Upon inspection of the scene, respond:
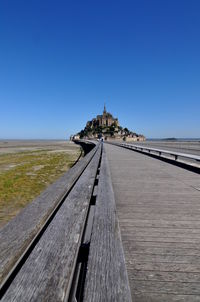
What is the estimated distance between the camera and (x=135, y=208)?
147 inches

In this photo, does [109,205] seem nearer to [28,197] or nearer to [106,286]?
[106,286]

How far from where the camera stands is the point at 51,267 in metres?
1.12

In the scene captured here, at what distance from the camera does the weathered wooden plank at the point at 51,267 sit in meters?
0.91

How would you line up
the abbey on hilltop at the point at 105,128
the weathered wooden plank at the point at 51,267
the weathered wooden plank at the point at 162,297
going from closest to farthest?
the weathered wooden plank at the point at 51,267 → the weathered wooden plank at the point at 162,297 → the abbey on hilltop at the point at 105,128

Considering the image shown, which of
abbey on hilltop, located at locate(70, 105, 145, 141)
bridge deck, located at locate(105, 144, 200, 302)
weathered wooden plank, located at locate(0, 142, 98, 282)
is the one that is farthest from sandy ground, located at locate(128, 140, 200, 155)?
abbey on hilltop, located at locate(70, 105, 145, 141)

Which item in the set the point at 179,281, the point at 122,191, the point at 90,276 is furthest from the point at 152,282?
the point at 122,191

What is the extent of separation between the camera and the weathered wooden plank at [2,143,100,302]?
91 centimetres

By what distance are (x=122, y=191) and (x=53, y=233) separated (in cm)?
362

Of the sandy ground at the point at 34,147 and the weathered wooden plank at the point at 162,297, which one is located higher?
the weathered wooden plank at the point at 162,297

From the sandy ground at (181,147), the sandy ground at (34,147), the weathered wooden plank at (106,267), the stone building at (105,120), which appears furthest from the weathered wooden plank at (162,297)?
the stone building at (105,120)

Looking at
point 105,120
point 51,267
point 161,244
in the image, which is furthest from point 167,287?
point 105,120

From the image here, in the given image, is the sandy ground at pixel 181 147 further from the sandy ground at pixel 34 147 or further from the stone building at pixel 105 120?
the stone building at pixel 105 120

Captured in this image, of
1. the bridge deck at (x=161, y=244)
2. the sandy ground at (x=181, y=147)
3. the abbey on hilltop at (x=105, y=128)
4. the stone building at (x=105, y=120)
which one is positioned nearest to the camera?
the bridge deck at (x=161, y=244)

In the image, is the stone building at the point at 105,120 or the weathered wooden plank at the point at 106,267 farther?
the stone building at the point at 105,120
